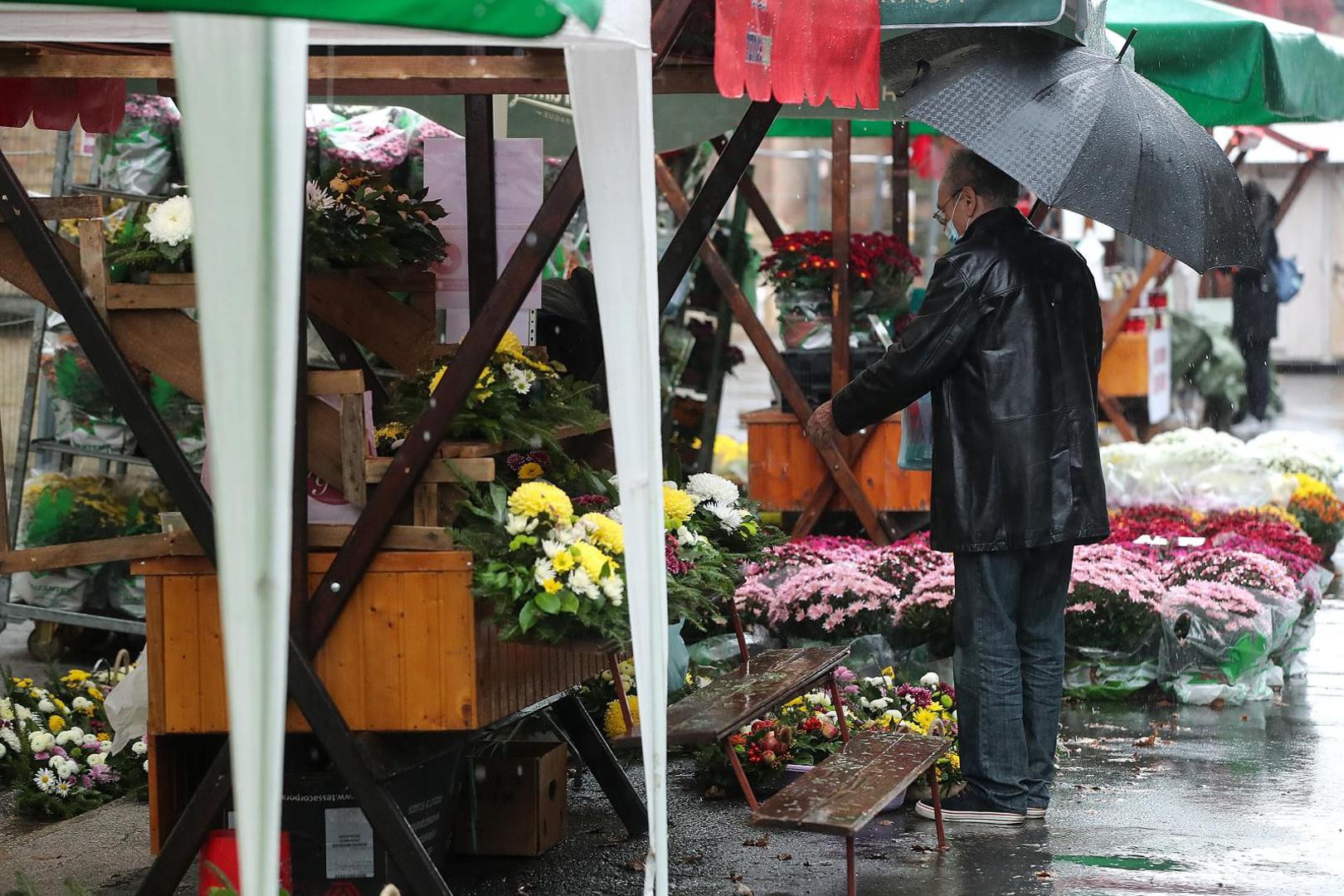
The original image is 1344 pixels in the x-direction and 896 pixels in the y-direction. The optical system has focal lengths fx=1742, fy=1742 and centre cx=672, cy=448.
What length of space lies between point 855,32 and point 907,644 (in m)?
3.44

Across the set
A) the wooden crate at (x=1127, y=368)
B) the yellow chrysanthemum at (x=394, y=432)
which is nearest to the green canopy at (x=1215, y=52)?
the yellow chrysanthemum at (x=394, y=432)

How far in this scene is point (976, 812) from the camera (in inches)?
218

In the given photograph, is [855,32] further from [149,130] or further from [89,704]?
[149,130]

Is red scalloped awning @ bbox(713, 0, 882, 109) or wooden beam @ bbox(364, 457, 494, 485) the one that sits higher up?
red scalloped awning @ bbox(713, 0, 882, 109)

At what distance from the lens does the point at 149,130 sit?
794cm

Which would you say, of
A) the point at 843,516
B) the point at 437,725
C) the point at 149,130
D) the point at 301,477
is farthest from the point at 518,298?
the point at 843,516

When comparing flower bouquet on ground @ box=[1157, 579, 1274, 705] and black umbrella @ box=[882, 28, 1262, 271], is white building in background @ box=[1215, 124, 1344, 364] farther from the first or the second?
black umbrella @ box=[882, 28, 1262, 271]

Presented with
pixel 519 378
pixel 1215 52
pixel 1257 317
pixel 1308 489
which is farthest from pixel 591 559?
pixel 1257 317

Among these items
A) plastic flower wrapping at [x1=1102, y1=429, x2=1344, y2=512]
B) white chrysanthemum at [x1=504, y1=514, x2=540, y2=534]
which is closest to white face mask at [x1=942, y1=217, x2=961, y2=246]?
white chrysanthemum at [x1=504, y1=514, x2=540, y2=534]

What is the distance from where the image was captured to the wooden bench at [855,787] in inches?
173

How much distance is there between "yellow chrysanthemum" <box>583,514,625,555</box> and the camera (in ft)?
14.2

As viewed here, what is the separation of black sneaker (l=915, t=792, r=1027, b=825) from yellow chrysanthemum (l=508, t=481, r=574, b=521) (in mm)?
1938

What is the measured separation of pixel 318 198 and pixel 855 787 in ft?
7.02

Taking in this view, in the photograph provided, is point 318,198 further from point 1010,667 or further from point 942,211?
point 1010,667
